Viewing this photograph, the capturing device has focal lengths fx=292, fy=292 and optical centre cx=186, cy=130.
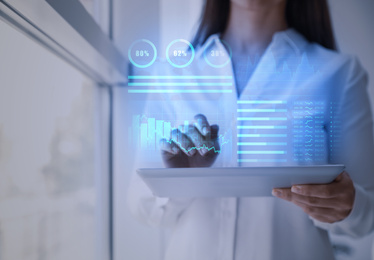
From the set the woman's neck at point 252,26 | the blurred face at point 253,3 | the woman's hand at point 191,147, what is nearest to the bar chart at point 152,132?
the woman's hand at point 191,147

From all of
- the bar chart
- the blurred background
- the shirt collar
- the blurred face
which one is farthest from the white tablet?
the blurred face

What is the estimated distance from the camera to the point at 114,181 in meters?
0.80

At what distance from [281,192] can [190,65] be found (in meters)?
0.38

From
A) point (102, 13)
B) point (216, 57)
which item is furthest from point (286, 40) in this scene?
point (102, 13)

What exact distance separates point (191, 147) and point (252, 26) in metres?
0.38

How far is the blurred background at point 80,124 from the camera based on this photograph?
0.56 m

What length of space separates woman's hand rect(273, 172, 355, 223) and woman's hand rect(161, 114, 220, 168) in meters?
0.17

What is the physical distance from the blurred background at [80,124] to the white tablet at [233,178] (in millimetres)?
239

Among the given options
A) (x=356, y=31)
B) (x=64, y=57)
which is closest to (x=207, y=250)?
(x=64, y=57)

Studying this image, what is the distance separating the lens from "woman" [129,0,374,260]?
695 millimetres

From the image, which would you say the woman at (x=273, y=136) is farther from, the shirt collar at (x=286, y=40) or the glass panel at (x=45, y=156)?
the glass panel at (x=45, y=156)

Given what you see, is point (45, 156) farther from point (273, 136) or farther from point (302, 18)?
point (302, 18)

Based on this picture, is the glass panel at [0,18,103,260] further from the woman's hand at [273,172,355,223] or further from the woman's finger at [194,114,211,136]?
the woman's hand at [273,172,355,223]

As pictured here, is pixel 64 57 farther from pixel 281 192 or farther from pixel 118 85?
pixel 281 192
